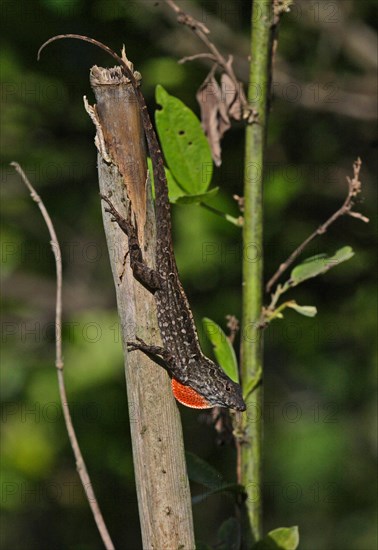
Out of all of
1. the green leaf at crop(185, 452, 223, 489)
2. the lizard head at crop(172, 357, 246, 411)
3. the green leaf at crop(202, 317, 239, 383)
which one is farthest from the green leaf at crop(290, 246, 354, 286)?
the green leaf at crop(185, 452, 223, 489)

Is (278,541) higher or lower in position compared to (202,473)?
lower

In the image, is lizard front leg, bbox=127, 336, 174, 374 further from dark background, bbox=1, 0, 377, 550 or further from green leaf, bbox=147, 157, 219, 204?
dark background, bbox=1, 0, 377, 550

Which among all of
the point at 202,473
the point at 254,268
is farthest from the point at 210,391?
the point at 254,268

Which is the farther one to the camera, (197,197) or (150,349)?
(197,197)

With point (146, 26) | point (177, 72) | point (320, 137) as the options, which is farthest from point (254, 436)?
point (320, 137)

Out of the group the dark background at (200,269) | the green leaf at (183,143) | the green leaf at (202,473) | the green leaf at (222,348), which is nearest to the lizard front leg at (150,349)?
the green leaf at (222,348)

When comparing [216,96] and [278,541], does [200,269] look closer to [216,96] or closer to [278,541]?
[216,96]
